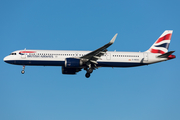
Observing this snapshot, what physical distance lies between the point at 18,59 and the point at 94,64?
1279 centimetres

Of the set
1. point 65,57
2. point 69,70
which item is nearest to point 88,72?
point 65,57

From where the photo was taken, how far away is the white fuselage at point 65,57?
47938 millimetres

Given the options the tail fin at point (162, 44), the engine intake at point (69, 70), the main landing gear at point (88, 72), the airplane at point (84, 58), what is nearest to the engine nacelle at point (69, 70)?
the engine intake at point (69, 70)

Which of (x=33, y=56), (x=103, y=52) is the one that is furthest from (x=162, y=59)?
(x=33, y=56)

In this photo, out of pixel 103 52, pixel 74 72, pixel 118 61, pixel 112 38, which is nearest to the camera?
pixel 112 38

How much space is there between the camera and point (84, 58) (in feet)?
155

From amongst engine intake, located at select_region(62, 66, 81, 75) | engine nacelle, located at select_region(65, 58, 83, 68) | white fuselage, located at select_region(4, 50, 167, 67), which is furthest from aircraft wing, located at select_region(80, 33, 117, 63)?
engine intake, located at select_region(62, 66, 81, 75)

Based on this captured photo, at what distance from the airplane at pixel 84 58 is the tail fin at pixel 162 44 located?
1681 mm

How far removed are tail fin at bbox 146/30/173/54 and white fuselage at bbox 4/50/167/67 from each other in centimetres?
224

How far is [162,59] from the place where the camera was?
5038 centimetres

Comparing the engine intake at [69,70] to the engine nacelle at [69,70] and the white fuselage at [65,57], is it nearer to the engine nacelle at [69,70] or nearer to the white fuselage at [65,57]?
the engine nacelle at [69,70]

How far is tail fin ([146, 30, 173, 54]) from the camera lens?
52.8 metres

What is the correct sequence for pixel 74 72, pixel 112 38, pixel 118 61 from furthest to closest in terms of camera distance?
pixel 74 72, pixel 118 61, pixel 112 38

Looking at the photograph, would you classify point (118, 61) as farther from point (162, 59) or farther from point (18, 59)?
point (18, 59)
